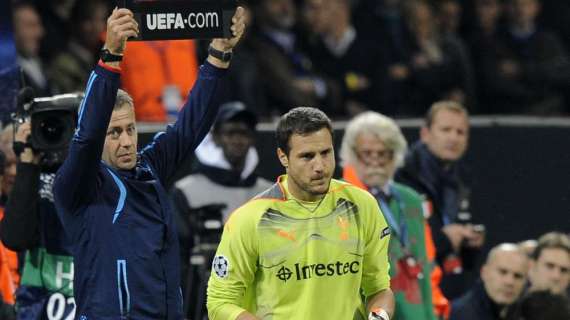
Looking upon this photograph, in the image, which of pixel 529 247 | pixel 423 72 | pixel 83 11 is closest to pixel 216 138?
pixel 529 247

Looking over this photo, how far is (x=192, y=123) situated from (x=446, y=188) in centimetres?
310

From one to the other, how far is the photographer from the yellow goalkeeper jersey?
121cm

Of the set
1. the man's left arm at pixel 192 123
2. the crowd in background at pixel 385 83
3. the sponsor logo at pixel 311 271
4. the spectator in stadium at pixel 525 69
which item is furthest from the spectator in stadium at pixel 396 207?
the spectator in stadium at pixel 525 69

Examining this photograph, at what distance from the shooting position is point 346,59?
1229cm

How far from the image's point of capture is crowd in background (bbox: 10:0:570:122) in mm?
11055

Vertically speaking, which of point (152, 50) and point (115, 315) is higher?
point (152, 50)

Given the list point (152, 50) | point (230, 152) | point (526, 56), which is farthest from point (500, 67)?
point (230, 152)

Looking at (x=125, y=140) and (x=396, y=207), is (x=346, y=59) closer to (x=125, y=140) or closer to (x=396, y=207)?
(x=396, y=207)

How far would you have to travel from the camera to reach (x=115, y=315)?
6281 millimetres

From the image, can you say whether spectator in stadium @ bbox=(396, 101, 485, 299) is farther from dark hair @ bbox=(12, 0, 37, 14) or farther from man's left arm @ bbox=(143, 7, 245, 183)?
dark hair @ bbox=(12, 0, 37, 14)

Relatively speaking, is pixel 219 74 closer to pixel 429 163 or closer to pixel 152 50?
pixel 429 163

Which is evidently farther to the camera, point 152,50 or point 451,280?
point 152,50

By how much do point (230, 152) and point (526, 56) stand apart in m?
4.62

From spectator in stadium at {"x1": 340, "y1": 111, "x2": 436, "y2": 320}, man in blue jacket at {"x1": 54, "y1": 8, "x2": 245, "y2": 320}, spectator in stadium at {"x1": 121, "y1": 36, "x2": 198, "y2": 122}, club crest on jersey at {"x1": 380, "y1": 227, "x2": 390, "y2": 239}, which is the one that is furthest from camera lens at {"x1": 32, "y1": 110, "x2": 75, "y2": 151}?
spectator in stadium at {"x1": 121, "y1": 36, "x2": 198, "y2": 122}
